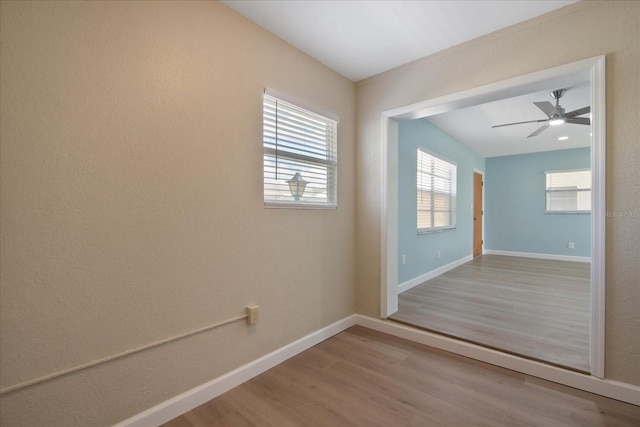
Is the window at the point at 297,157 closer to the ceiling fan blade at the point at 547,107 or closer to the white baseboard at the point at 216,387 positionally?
the white baseboard at the point at 216,387

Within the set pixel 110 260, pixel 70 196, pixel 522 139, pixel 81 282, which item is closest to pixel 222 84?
pixel 70 196

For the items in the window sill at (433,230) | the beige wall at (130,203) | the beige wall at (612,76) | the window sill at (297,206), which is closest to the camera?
the beige wall at (130,203)

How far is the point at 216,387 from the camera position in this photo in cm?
176

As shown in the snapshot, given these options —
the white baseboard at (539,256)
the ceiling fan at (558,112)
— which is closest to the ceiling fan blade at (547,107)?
the ceiling fan at (558,112)

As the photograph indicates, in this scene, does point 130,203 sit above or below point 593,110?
below

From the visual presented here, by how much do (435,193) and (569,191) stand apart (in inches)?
154

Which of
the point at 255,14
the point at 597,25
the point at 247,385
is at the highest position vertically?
the point at 255,14

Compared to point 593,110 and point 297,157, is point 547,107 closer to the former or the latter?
point 593,110

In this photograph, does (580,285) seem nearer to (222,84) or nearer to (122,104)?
(222,84)

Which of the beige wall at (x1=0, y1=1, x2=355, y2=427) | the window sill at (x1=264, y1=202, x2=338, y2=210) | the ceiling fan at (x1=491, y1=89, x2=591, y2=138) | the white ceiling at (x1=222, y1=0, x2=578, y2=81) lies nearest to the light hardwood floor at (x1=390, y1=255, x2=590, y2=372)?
the window sill at (x1=264, y1=202, x2=338, y2=210)

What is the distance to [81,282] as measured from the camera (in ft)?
4.27

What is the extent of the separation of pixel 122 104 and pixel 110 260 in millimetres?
777

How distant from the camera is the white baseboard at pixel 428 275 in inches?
154

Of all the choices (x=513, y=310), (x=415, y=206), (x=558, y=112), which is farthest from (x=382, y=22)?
(x=513, y=310)
